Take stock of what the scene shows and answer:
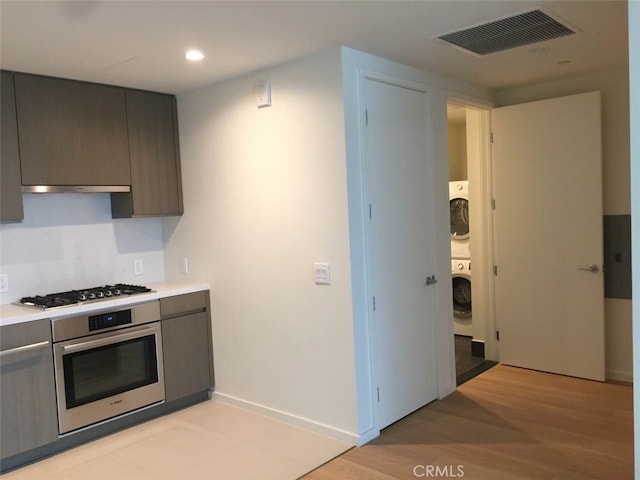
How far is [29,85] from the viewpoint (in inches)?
130

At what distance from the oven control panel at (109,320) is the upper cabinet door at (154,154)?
0.79 m

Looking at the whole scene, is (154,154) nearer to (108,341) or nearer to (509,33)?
(108,341)

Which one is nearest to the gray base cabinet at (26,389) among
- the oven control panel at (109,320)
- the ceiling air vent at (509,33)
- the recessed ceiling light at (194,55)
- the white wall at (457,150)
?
the oven control panel at (109,320)

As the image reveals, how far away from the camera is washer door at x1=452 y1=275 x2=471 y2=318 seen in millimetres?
5602

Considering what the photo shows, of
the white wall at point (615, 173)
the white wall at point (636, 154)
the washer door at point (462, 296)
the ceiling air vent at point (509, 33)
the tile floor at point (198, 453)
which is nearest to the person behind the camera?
the white wall at point (636, 154)

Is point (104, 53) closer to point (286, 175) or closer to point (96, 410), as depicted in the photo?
point (286, 175)

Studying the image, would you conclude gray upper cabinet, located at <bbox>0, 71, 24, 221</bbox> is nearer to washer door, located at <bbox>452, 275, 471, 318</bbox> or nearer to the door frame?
the door frame

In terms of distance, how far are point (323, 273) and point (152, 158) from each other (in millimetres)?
1692

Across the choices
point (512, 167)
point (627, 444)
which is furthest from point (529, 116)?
point (627, 444)

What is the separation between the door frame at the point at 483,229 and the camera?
4598mm

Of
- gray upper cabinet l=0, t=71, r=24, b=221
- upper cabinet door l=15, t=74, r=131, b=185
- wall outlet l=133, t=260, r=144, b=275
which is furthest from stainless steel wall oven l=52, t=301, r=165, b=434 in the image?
upper cabinet door l=15, t=74, r=131, b=185

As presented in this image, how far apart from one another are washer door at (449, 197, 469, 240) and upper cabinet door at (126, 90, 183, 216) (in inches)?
117

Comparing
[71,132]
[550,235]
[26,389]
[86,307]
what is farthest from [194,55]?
[550,235]

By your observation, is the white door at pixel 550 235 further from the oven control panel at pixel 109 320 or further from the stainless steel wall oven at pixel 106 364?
the oven control panel at pixel 109 320
